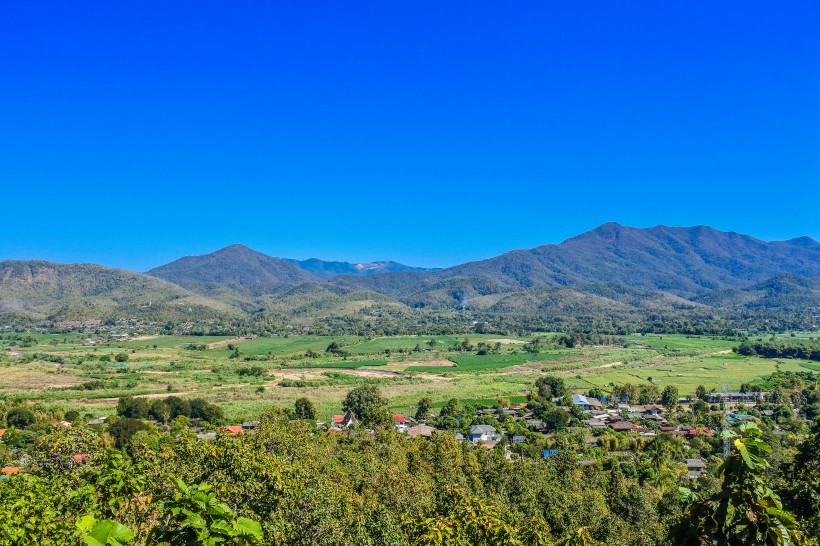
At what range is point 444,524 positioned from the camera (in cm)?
941

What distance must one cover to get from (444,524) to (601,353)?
101 metres

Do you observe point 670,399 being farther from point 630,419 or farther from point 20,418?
point 20,418

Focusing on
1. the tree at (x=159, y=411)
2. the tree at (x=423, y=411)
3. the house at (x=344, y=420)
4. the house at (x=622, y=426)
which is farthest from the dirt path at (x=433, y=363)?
the tree at (x=159, y=411)

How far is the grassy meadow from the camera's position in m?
60.4

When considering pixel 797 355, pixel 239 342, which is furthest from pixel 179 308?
pixel 797 355

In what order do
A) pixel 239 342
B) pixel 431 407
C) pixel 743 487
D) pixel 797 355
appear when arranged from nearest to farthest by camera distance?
pixel 743 487 → pixel 431 407 → pixel 797 355 → pixel 239 342

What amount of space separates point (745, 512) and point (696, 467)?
37.2m

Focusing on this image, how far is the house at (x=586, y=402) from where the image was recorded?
57338mm

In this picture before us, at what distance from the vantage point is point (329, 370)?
8238 cm

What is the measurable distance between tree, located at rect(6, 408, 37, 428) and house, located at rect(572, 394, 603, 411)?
5051 centimetres

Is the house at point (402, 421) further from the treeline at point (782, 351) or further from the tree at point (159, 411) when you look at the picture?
the treeline at point (782, 351)

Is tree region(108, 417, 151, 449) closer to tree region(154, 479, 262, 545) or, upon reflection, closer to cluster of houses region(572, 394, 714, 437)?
tree region(154, 479, 262, 545)

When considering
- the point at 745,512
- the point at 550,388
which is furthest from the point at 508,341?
the point at 745,512

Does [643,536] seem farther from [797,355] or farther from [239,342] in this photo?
[239,342]
